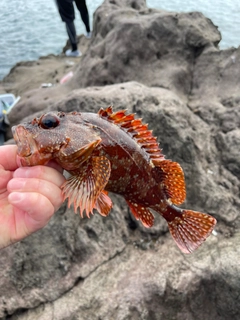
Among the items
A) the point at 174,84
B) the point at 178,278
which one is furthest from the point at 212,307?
the point at 174,84

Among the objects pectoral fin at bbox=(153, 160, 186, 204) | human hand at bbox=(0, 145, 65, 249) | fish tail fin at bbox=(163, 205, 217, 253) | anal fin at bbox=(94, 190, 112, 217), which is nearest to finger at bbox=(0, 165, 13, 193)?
human hand at bbox=(0, 145, 65, 249)

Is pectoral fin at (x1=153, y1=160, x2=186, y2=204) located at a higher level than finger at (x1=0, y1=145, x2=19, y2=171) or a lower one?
lower

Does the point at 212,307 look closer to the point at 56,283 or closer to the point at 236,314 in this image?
the point at 236,314

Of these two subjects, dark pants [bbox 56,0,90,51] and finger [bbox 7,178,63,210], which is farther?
dark pants [bbox 56,0,90,51]

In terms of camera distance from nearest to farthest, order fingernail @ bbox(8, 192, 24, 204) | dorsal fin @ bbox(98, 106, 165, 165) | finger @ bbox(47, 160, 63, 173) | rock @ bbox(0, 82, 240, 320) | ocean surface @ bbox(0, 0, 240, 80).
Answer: fingernail @ bbox(8, 192, 24, 204)
finger @ bbox(47, 160, 63, 173)
dorsal fin @ bbox(98, 106, 165, 165)
rock @ bbox(0, 82, 240, 320)
ocean surface @ bbox(0, 0, 240, 80)

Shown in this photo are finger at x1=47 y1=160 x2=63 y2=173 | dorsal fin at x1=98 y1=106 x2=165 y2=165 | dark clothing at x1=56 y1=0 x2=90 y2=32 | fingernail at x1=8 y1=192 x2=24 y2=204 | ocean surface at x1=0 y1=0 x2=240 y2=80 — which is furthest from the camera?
ocean surface at x1=0 y1=0 x2=240 y2=80

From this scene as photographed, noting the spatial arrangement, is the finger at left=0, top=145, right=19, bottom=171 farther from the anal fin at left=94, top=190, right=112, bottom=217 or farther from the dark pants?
the dark pants
